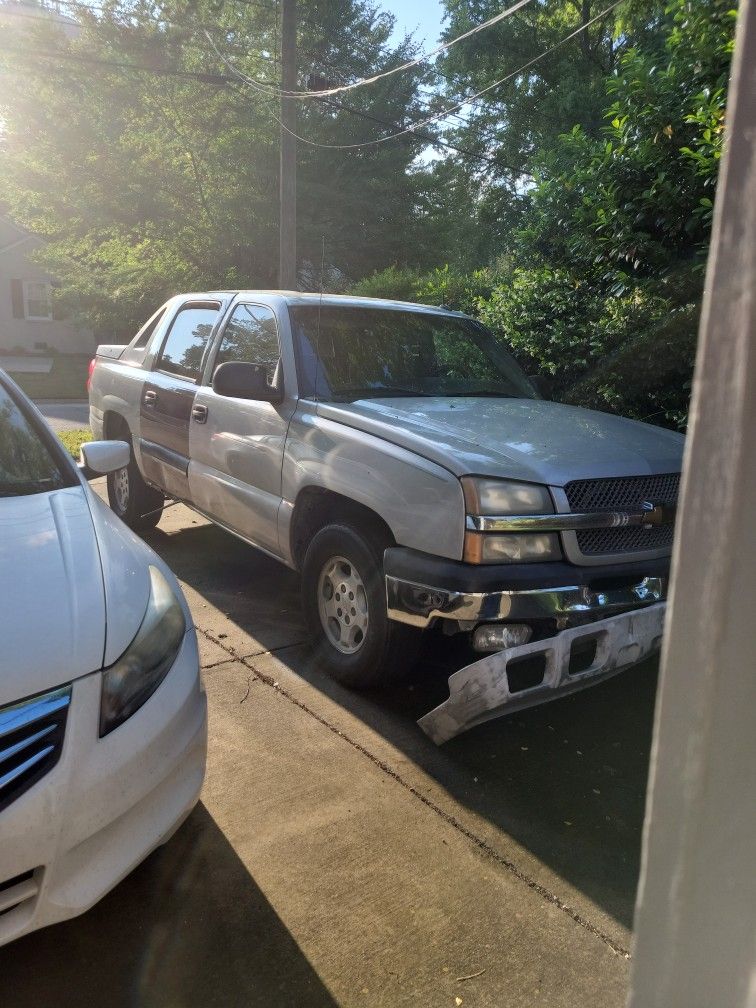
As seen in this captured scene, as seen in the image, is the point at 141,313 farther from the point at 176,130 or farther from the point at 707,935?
the point at 707,935

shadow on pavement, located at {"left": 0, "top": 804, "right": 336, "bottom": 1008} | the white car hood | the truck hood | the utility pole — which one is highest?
the utility pole

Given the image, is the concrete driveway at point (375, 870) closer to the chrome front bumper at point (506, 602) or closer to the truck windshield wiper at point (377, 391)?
the chrome front bumper at point (506, 602)

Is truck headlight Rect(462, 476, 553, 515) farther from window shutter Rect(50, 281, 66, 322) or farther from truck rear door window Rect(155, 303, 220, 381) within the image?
window shutter Rect(50, 281, 66, 322)

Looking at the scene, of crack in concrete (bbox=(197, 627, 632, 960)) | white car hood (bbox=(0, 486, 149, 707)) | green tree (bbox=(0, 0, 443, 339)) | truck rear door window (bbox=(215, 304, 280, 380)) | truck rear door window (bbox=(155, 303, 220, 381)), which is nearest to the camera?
white car hood (bbox=(0, 486, 149, 707))

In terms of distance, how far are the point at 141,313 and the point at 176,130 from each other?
5.08 metres

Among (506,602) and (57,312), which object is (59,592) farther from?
(57,312)

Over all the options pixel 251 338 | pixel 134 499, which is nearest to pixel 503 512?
pixel 251 338

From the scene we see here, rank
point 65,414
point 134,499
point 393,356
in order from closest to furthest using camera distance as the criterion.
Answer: point 393,356 → point 134,499 → point 65,414

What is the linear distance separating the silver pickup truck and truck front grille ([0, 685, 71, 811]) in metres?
1.51

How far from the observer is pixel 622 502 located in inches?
134

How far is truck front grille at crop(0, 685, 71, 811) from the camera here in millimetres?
1859

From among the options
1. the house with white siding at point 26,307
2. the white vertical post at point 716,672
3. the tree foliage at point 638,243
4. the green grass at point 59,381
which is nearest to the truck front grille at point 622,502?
the tree foliage at point 638,243

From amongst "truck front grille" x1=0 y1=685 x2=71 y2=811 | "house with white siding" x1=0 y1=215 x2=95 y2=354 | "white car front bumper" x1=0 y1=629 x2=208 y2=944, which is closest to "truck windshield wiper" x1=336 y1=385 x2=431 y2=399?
"white car front bumper" x1=0 y1=629 x2=208 y2=944

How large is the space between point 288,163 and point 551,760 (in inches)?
410
